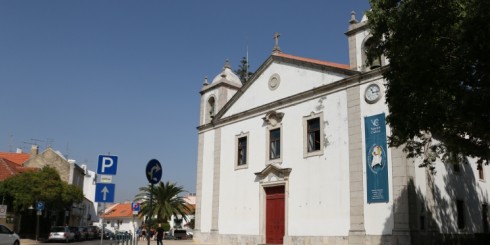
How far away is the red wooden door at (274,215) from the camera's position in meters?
21.5

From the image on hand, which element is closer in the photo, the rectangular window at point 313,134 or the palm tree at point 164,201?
the rectangular window at point 313,134

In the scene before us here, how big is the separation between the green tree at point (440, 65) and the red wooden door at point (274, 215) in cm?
1048

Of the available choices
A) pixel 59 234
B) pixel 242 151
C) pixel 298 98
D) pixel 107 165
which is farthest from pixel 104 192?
pixel 59 234

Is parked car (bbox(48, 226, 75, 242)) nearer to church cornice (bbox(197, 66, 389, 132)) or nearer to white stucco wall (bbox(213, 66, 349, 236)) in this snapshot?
church cornice (bbox(197, 66, 389, 132))

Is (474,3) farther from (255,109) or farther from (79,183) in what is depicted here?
(79,183)

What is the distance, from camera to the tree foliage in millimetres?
32062

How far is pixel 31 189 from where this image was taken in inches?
1265

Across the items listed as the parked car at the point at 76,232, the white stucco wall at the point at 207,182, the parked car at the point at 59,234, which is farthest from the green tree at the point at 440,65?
the parked car at the point at 76,232

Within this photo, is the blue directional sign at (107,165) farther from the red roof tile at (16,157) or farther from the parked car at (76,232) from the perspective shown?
the red roof tile at (16,157)

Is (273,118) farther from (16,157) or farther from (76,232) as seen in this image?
(16,157)

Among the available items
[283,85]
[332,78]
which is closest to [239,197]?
[283,85]

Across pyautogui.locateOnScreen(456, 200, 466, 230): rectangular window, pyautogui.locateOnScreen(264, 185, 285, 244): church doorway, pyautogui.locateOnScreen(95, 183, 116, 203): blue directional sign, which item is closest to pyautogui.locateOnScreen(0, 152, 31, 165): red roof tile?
pyautogui.locateOnScreen(264, 185, 285, 244): church doorway

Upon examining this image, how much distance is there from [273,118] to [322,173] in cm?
437

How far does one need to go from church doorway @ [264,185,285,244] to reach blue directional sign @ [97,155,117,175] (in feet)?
37.9
